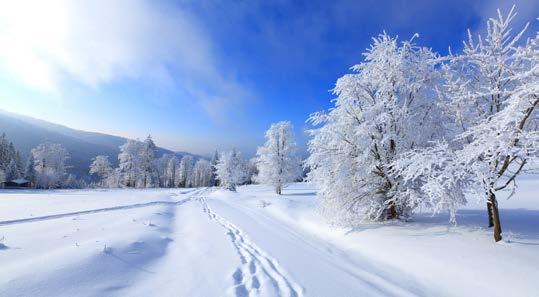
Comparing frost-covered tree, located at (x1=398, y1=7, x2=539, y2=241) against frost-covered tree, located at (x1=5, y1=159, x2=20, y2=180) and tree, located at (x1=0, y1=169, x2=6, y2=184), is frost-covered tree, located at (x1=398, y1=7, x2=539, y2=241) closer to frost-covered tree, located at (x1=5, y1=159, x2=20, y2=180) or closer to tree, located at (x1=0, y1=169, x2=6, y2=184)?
tree, located at (x1=0, y1=169, x2=6, y2=184)

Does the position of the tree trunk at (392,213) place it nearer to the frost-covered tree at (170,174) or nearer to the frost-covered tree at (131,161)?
the frost-covered tree at (131,161)

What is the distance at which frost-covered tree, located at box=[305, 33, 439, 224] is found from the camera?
35.8 ft

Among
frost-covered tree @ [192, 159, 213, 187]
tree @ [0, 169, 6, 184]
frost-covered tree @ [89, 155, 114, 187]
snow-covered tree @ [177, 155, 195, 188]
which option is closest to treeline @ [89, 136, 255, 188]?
frost-covered tree @ [89, 155, 114, 187]

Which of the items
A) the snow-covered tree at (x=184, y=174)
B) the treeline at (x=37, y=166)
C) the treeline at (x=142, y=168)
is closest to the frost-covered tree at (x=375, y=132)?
the treeline at (x=142, y=168)

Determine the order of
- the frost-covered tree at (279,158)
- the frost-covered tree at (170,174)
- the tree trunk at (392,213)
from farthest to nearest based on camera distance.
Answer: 1. the frost-covered tree at (170,174)
2. the frost-covered tree at (279,158)
3. the tree trunk at (392,213)

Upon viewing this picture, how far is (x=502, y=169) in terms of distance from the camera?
7.32 meters

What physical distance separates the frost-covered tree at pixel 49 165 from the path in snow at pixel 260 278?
7247 cm

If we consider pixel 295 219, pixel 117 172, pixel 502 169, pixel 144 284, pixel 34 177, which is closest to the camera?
pixel 144 284

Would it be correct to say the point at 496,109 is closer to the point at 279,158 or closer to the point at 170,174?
the point at 279,158

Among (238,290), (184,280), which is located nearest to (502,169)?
(238,290)

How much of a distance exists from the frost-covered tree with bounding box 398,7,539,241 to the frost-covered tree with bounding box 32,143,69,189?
76.3 m

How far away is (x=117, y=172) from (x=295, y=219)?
252ft

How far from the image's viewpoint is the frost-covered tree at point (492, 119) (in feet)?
20.9

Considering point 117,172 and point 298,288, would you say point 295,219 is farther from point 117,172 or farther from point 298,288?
point 117,172
